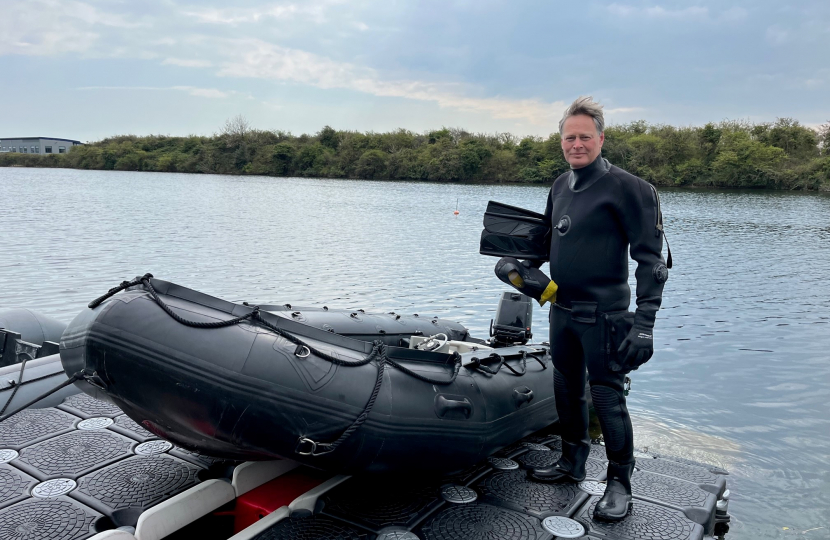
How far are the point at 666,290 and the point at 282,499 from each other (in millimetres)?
10529

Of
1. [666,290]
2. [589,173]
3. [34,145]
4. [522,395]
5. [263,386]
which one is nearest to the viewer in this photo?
[263,386]

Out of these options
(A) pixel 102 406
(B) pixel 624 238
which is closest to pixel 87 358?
(A) pixel 102 406

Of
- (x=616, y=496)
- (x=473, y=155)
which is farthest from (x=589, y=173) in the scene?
(x=473, y=155)

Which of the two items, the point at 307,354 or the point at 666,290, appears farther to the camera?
the point at 666,290

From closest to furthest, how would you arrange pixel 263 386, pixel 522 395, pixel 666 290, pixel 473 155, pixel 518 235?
1. pixel 263 386
2. pixel 518 235
3. pixel 522 395
4. pixel 666 290
5. pixel 473 155

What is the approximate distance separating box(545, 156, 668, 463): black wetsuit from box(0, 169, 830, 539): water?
210cm

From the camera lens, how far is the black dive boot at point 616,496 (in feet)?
8.62

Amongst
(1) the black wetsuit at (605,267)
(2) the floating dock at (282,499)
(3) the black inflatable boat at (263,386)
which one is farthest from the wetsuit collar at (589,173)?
(2) the floating dock at (282,499)

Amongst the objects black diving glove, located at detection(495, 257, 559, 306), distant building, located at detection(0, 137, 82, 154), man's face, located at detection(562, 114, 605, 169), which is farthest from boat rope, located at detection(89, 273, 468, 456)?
distant building, located at detection(0, 137, 82, 154)

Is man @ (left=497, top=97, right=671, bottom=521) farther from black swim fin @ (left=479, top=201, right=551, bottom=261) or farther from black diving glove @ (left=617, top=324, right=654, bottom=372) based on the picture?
black swim fin @ (left=479, top=201, right=551, bottom=261)

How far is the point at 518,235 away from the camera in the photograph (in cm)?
297

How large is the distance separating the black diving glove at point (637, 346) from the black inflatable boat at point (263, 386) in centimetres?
78

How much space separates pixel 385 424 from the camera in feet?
8.44

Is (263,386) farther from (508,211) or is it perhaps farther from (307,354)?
(508,211)
